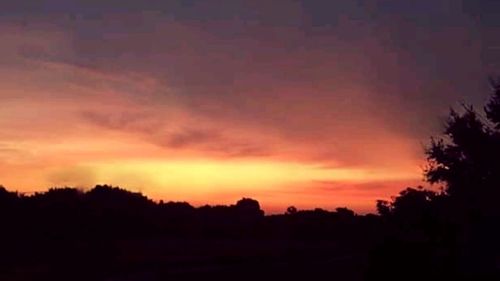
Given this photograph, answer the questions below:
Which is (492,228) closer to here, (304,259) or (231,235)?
(304,259)

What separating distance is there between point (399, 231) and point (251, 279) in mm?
8052

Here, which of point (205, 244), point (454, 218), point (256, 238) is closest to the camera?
point (454, 218)

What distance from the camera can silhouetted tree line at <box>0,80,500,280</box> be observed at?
28609 mm

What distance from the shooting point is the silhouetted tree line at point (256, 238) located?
28.6 metres

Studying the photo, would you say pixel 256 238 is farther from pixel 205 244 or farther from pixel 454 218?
pixel 454 218

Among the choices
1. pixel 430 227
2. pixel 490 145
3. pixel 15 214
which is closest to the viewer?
pixel 430 227

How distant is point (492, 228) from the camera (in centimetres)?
2944

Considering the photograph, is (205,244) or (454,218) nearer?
(454,218)

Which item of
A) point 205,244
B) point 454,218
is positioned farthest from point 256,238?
point 454,218

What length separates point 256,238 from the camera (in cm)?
7244

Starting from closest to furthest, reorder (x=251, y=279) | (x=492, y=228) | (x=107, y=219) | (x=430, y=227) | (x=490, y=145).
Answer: (x=492, y=228)
(x=430, y=227)
(x=490, y=145)
(x=251, y=279)
(x=107, y=219)

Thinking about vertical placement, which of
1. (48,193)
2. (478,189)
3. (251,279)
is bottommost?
(251,279)

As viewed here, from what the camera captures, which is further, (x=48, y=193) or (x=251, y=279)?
(x=48, y=193)

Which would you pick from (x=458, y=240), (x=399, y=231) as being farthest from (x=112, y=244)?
(x=458, y=240)
